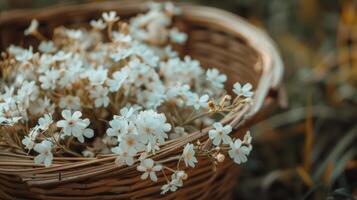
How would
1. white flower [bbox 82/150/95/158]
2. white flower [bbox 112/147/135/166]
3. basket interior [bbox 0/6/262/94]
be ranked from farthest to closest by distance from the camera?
basket interior [bbox 0/6/262/94], white flower [bbox 82/150/95/158], white flower [bbox 112/147/135/166]

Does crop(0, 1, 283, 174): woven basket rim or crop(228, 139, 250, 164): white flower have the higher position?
crop(0, 1, 283, 174): woven basket rim

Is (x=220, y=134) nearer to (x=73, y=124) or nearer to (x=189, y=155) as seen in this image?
(x=189, y=155)

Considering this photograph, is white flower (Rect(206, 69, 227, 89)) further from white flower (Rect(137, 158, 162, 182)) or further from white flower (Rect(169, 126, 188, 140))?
white flower (Rect(137, 158, 162, 182))

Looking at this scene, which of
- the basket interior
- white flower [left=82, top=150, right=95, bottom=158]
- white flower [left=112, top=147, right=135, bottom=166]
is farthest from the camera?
the basket interior

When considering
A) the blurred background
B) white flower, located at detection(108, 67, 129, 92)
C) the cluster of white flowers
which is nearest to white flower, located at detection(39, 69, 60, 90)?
the cluster of white flowers

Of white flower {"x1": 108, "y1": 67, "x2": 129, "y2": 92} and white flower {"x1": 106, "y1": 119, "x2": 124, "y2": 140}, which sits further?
white flower {"x1": 108, "y1": 67, "x2": 129, "y2": 92}

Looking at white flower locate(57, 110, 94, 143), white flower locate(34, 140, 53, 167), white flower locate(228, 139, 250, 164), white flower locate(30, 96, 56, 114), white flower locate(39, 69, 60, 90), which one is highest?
white flower locate(39, 69, 60, 90)
